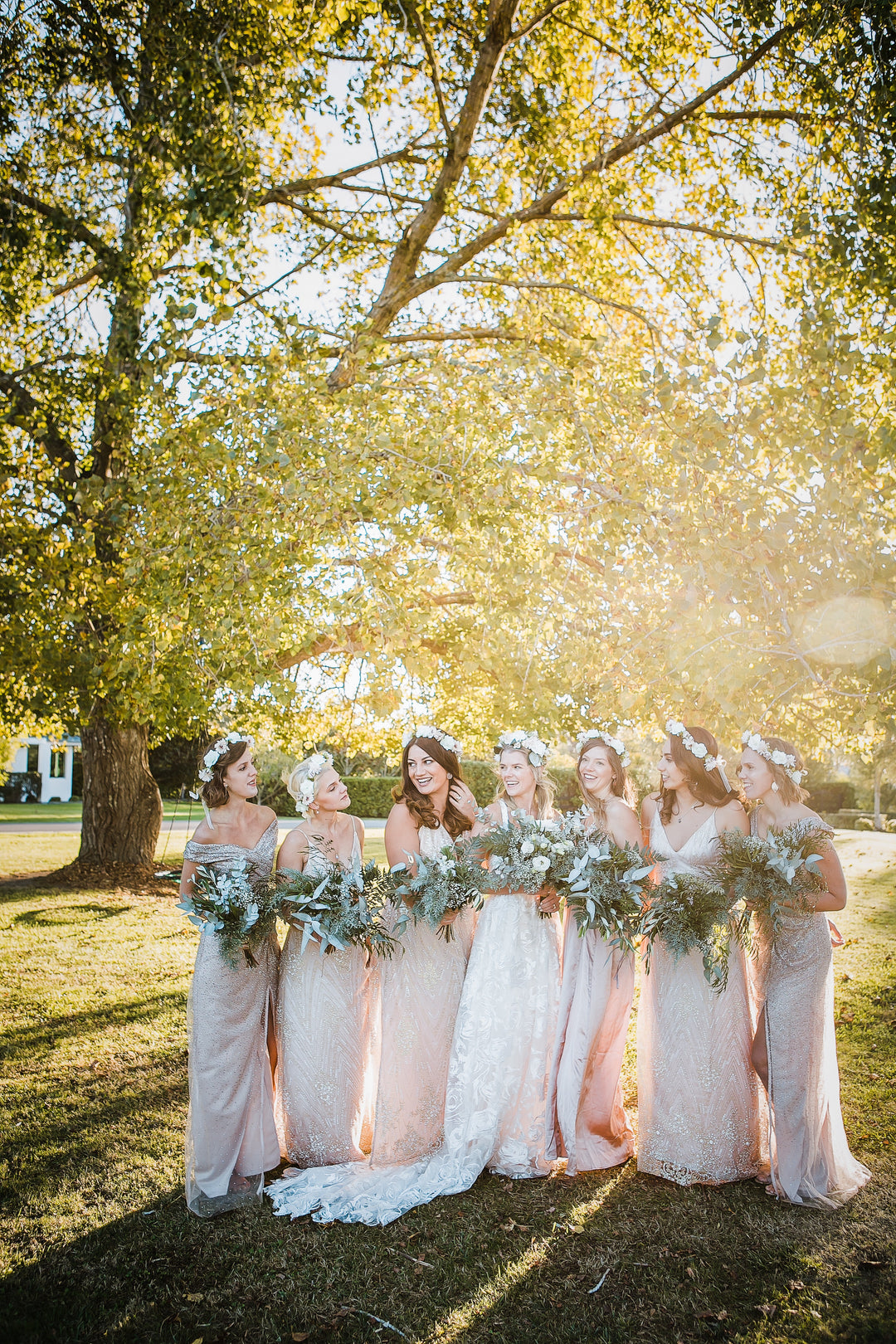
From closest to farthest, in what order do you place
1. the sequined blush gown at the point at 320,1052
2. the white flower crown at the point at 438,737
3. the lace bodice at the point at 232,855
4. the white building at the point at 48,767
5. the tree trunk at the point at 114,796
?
the sequined blush gown at the point at 320,1052 < the lace bodice at the point at 232,855 < the white flower crown at the point at 438,737 < the tree trunk at the point at 114,796 < the white building at the point at 48,767

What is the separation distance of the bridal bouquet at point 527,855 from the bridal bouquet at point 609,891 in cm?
8

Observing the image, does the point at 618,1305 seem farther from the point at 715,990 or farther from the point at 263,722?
the point at 263,722

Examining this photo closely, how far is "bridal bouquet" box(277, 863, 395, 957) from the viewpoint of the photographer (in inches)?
189

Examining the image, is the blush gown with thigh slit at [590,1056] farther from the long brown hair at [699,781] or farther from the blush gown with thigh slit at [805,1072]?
the long brown hair at [699,781]

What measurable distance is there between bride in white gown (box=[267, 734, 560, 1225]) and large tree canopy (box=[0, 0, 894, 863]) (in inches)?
64.8

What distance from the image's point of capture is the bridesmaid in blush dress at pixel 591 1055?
4.97 meters

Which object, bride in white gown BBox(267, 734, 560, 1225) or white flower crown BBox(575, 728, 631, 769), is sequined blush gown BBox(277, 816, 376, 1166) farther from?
white flower crown BBox(575, 728, 631, 769)

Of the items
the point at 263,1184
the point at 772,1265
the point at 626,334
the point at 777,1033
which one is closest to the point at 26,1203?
the point at 263,1184

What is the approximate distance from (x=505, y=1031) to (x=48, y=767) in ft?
160

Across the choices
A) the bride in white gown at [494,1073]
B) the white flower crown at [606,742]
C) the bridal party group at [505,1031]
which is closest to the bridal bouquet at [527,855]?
the bridal party group at [505,1031]

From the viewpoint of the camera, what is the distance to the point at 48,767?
1895 inches

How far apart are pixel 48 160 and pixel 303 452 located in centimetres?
676

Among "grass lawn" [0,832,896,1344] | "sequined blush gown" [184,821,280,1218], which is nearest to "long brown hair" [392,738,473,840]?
"sequined blush gown" [184,821,280,1218]

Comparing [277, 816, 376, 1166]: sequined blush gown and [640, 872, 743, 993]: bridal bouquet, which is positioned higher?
[640, 872, 743, 993]: bridal bouquet
